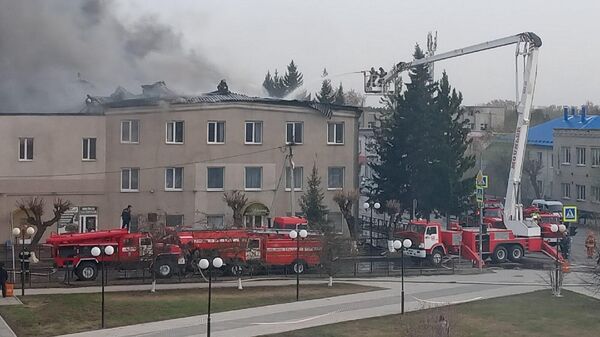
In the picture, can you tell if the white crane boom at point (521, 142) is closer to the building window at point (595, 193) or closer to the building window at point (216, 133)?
the building window at point (216, 133)

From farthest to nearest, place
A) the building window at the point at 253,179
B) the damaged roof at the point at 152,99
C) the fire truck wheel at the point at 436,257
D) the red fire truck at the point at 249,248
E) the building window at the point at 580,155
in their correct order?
1. the building window at the point at 580,155
2. the building window at the point at 253,179
3. the damaged roof at the point at 152,99
4. the fire truck wheel at the point at 436,257
5. the red fire truck at the point at 249,248

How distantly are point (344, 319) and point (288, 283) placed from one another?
7446mm

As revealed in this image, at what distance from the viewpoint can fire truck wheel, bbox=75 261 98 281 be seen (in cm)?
3450

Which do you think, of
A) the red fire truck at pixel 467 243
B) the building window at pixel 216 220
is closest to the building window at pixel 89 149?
the building window at pixel 216 220

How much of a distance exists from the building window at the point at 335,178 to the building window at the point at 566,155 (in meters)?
24.7

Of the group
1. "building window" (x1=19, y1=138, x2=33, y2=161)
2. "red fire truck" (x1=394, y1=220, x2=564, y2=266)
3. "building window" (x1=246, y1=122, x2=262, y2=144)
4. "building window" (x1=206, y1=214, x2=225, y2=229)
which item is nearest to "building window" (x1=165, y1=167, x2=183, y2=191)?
"building window" (x1=206, y1=214, x2=225, y2=229)

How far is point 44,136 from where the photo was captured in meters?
43.9

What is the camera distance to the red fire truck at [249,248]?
35219mm

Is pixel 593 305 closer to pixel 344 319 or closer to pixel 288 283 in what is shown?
pixel 344 319

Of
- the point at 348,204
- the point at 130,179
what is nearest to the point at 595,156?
the point at 348,204

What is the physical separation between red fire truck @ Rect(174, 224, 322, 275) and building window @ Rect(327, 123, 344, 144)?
39.4 ft

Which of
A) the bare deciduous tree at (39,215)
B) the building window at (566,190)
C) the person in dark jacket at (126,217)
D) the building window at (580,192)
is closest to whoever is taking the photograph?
the bare deciduous tree at (39,215)

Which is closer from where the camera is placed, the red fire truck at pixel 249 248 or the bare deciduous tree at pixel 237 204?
the red fire truck at pixel 249 248

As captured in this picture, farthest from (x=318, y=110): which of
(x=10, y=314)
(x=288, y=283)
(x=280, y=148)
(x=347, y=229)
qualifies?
(x=10, y=314)
